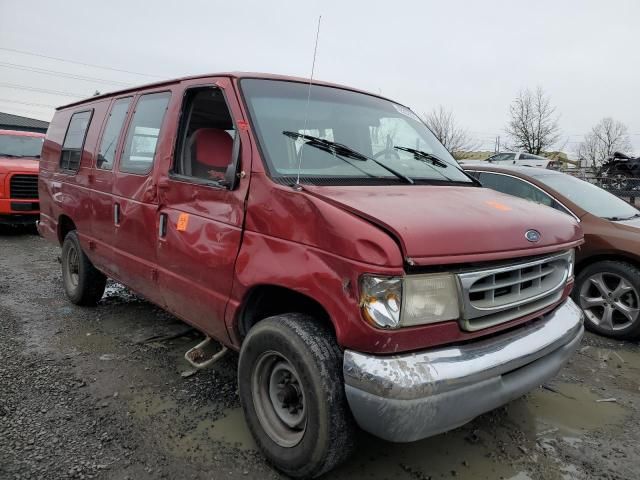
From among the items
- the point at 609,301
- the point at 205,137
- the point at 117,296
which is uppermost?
the point at 205,137

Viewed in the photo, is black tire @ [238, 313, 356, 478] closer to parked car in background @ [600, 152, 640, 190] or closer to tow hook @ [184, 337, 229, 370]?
tow hook @ [184, 337, 229, 370]

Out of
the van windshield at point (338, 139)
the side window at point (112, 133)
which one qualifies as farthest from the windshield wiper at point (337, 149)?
the side window at point (112, 133)

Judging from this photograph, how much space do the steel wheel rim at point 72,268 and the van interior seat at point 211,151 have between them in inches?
99.8

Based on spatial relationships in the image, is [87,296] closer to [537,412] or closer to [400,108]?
[400,108]

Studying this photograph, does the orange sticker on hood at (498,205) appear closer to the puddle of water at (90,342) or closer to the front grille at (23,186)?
the puddle of water at (90,342)

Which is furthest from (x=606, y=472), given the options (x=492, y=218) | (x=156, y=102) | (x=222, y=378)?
(x=156, y=102)

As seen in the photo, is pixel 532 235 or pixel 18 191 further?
pixel 18 191

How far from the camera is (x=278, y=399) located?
8.44 ft

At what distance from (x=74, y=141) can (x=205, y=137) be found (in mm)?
2501

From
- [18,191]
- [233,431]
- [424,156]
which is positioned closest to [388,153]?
[424,156]

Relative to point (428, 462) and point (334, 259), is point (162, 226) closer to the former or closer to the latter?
point (334, 259)

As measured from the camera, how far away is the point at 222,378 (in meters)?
3.55

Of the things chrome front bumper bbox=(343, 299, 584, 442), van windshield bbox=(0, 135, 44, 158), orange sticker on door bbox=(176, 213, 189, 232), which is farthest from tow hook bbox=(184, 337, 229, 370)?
van windshield bbox=(0, 135, 44, 158)

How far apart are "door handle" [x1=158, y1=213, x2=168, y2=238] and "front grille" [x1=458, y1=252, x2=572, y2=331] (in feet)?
6.65
